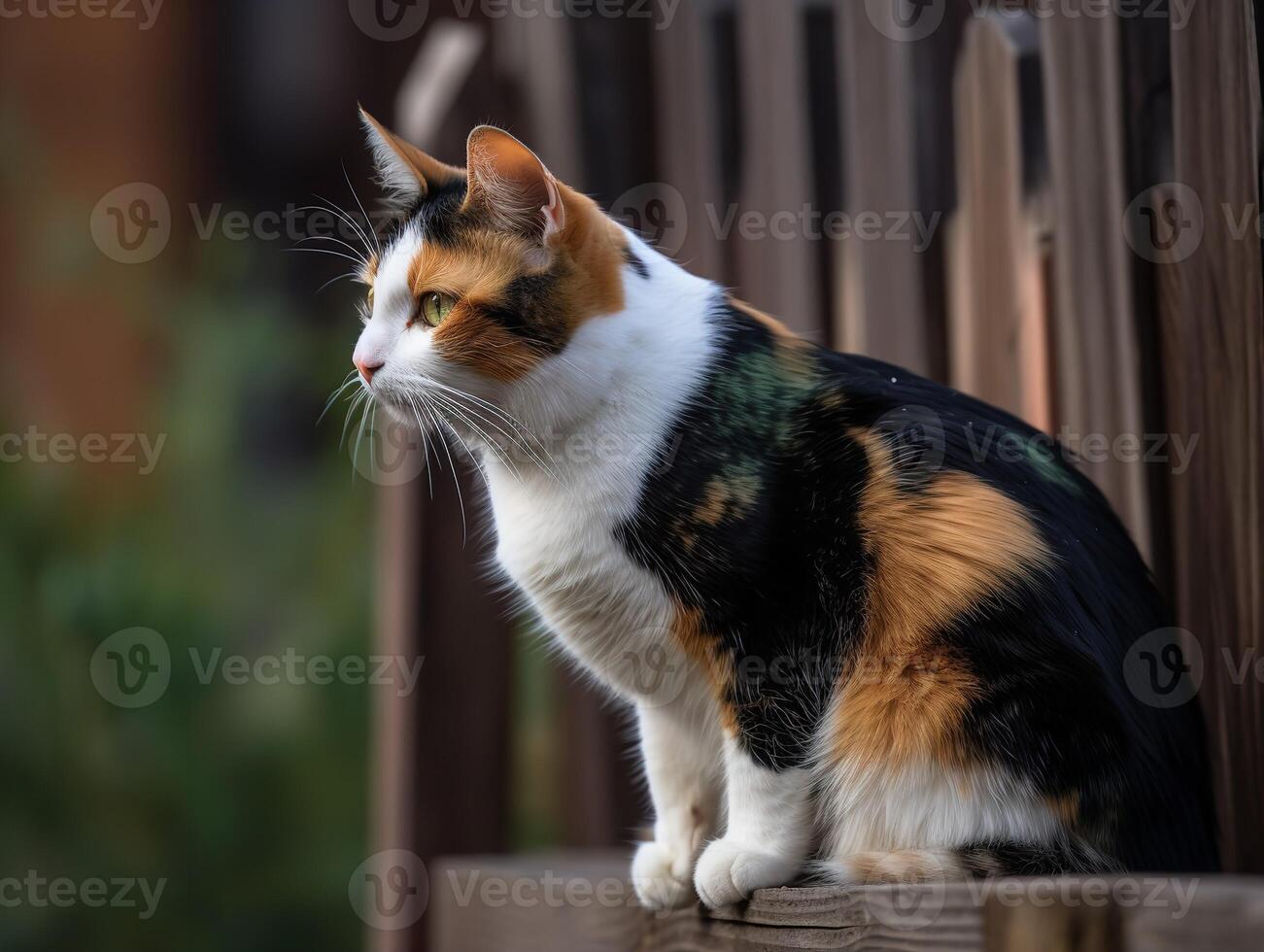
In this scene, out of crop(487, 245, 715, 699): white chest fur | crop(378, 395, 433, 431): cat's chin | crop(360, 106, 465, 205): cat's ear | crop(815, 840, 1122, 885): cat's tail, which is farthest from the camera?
crop(360, 106, 465, 205): cat's ear

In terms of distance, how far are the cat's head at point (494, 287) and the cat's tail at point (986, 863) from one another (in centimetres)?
71

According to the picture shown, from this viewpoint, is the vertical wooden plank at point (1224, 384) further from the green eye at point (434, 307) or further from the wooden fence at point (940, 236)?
the green eye at point (434, 307)

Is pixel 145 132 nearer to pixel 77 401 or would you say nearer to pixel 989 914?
pixel 77 401

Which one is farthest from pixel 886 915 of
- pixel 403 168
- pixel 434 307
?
pixel 403 168

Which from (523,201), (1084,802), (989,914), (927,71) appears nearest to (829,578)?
(1084,802)

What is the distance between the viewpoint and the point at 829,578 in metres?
1.40

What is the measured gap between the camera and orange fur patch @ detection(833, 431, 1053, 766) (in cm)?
130

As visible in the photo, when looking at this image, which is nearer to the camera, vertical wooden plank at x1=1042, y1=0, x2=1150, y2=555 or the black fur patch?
the black fur patch

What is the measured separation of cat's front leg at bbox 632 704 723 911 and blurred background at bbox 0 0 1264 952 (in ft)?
2.12

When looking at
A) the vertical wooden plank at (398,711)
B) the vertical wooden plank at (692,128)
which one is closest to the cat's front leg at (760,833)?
the vertical wooden plank at (398,711)

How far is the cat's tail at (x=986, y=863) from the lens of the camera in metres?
1.24

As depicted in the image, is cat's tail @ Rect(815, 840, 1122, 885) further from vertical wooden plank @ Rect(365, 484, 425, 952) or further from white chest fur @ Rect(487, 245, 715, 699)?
vertical wooden plank @ Rect(365, 484, 425, 952)

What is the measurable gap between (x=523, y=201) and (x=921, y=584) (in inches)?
26.6

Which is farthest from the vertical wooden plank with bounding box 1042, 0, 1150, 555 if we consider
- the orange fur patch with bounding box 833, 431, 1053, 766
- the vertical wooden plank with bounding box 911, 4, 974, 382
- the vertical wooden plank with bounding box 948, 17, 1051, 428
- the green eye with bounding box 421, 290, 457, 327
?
the green eye with bounding box 421, 290, 457, 327
